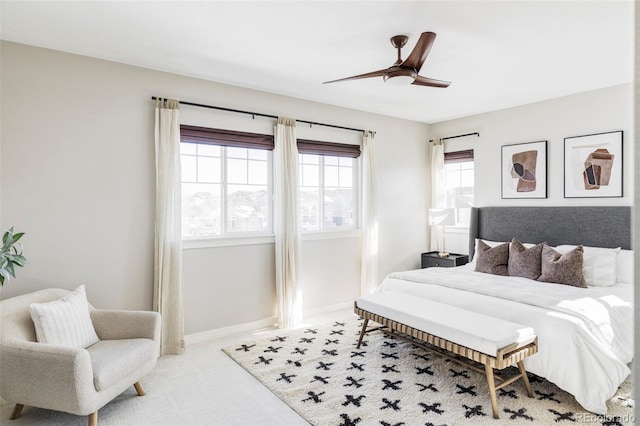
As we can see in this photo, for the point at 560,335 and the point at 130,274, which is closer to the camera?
the point at 560,335

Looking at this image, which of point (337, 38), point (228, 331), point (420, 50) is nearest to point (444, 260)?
point (228, 331)

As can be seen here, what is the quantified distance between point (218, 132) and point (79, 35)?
4.59 ft

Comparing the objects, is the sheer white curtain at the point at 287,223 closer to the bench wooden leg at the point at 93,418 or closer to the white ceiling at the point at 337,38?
the white ceiling at the point at 337,38

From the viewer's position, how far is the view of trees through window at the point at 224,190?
3.90 meters

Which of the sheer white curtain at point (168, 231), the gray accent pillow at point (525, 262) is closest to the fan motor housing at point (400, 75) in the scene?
the sheer white curtain at point (168, 231)

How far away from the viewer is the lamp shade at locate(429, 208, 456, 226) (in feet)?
17.5

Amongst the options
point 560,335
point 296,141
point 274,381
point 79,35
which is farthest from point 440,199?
point 79,35

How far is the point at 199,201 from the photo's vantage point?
395 centimetres

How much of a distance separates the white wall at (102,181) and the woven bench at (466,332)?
1612 mm

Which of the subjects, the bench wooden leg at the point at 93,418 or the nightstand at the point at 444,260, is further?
the nightstand at the point at 444,260

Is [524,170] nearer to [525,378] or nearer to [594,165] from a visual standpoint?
[594,165]

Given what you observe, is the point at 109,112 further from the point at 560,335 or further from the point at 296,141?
the point at 560,335

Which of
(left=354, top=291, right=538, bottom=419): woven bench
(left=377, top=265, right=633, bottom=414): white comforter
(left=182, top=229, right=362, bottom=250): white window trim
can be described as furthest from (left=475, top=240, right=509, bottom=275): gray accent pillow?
(left=182, top=229, right=362, bottom=250): white window trim

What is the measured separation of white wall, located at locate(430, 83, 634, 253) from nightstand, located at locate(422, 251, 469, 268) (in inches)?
8.8
